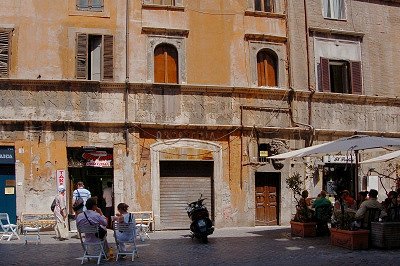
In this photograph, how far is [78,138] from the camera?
62.2 feet

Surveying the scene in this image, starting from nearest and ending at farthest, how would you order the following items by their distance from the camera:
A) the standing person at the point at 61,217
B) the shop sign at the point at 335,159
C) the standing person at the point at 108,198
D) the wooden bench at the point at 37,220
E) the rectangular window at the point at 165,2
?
the standing person at the point at 61,217, the wooden bench at the point at 37,220, the standing person at the point at 108,198, the rectangular window at the point at 165,2, the shop sign at the point at 335,159

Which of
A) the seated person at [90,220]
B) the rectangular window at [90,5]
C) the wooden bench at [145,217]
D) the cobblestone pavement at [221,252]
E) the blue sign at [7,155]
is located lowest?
the cobblestone pavement at [221,252]

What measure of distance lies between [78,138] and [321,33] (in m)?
9.96

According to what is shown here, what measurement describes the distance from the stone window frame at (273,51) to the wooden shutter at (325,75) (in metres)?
1.58

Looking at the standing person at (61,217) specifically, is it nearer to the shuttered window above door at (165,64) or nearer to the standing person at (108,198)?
the standing person at (108,198)

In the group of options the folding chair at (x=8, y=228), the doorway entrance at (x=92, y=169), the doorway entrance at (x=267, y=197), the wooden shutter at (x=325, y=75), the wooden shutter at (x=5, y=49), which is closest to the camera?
the folding chair at (x=8, y=228)

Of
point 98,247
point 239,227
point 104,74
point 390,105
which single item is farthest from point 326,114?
point 98,247

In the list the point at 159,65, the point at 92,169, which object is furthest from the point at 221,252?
the point at 159,65

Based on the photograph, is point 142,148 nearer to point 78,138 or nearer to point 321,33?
point 78,138

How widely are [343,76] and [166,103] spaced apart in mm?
7415

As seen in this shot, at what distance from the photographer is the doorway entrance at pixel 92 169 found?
1909 centimetres

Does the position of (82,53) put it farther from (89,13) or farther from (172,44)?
(172,44)

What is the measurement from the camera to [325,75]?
2197 cm

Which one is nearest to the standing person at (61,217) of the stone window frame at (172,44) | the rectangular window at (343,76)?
the stone window frame at (172,44)
